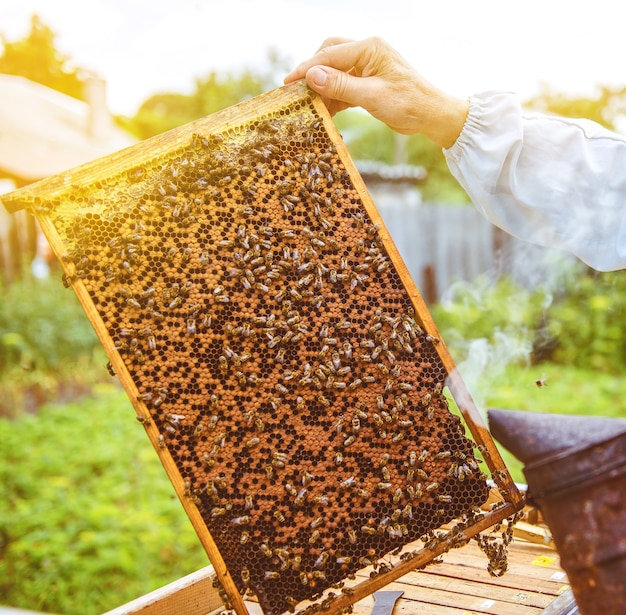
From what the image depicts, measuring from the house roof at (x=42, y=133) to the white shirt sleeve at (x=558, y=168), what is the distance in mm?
8891

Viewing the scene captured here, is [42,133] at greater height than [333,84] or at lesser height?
greater

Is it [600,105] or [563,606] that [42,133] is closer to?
[563,606]

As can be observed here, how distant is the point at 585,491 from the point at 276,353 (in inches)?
54.3

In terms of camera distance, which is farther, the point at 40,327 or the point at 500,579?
the point at 40,327

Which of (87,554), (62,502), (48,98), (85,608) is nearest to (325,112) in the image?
(85,608)

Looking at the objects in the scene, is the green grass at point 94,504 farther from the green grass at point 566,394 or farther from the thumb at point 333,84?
the thumb at point 333,84

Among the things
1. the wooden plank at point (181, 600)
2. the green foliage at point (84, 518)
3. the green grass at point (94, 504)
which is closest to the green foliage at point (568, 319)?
the green grass at point (94, 504)

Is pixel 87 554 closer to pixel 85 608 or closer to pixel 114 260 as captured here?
pixel 85 608

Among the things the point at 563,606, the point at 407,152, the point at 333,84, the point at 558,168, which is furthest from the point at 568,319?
the point at 407,152

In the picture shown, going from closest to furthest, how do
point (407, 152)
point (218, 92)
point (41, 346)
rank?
point (41, 346) → point (218, 92) → point (407, 152)

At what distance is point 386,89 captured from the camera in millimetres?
3078

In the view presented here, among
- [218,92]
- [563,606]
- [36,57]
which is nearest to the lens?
[563,606]

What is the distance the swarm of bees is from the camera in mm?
2482

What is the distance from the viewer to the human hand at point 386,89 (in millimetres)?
3018
